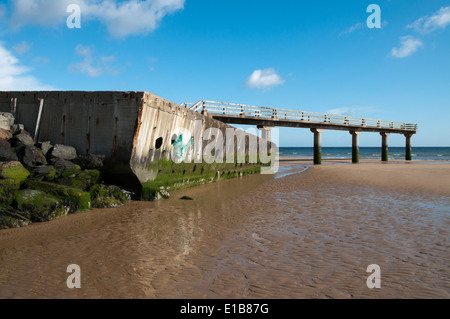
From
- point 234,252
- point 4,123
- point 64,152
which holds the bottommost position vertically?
point 234,252

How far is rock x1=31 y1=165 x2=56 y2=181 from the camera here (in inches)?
311

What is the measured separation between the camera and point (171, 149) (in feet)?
34.1

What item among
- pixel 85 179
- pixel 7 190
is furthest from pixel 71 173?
pixel 7 190

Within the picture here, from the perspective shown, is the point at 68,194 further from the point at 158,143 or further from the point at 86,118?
the point at 158,143

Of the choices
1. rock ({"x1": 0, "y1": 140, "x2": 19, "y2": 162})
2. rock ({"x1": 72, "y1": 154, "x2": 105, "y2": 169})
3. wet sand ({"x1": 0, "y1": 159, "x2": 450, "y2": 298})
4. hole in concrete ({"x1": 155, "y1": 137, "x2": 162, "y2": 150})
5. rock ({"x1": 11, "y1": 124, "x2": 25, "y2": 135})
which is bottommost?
wet sand ({"x1": 0, "y1": 159, "x2": 450, "y2": 298})

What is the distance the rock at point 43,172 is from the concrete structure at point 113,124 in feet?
4.18

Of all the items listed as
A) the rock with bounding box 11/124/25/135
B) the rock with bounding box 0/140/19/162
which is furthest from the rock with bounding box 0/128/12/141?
the rock with bounding box 0/140/19/162

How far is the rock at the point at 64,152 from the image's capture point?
8.73m

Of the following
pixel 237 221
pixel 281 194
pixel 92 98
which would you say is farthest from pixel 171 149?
pixel 237 221

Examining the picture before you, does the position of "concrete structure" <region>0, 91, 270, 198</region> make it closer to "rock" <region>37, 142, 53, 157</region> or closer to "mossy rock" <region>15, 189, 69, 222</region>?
"rock" <region>37, 142, 53, 157</region>

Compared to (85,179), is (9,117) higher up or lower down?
higher up

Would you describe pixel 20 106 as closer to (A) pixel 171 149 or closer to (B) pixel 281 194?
(A) pixel 171 149

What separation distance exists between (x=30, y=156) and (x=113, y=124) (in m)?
2.30

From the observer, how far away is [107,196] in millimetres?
8078
